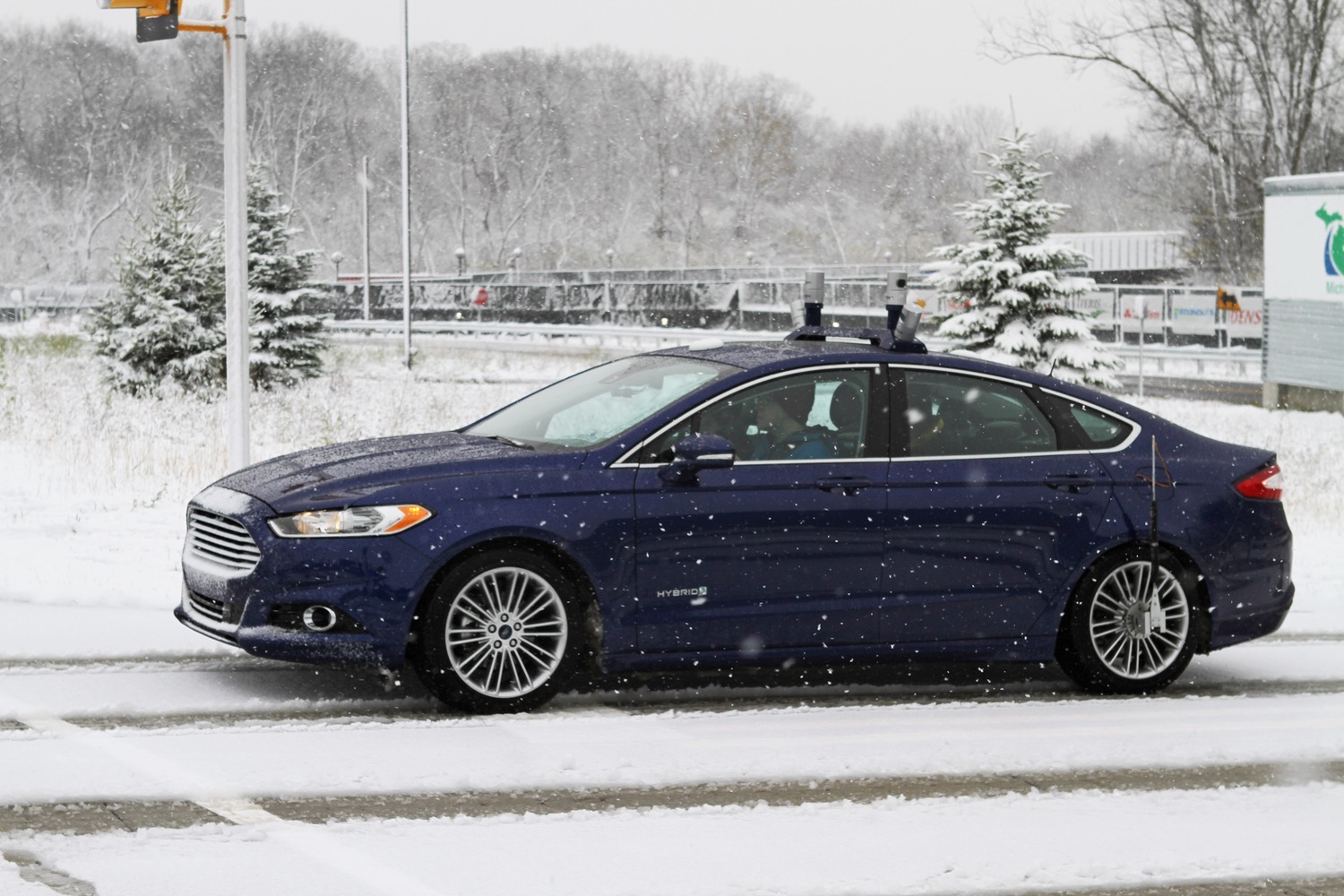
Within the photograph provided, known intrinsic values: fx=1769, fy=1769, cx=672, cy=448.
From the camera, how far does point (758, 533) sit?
706cm

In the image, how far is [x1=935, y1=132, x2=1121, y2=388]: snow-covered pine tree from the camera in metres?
25.0

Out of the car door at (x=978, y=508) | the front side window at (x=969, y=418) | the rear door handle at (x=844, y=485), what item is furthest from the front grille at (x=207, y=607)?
the front side window at (x=969, y=418)

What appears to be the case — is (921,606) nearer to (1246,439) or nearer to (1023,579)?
(1023,579)

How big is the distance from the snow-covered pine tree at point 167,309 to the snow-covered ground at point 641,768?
1771 centimetres

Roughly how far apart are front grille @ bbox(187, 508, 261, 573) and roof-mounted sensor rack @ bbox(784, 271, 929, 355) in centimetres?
261

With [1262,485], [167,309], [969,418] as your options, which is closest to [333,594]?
[969,418]

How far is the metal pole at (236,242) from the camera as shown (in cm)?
1110

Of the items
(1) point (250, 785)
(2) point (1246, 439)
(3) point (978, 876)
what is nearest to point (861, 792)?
(3) point (978, 876)

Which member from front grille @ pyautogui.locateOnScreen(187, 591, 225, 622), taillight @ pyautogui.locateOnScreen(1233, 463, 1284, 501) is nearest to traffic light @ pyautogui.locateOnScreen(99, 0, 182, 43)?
front grille @ pyautogui.locateOnScreen(187, 591, 225, 622)

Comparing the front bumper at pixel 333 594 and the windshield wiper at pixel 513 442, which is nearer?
the front bumper at pixel 333 594

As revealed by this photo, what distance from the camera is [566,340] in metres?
49.4

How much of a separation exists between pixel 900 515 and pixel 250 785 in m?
2.93

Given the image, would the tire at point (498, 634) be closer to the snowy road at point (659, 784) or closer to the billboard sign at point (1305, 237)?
the snowy road at point (659, 784)

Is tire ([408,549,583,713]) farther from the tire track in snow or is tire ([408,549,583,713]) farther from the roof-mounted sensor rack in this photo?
the roof-mounted sensor rack
